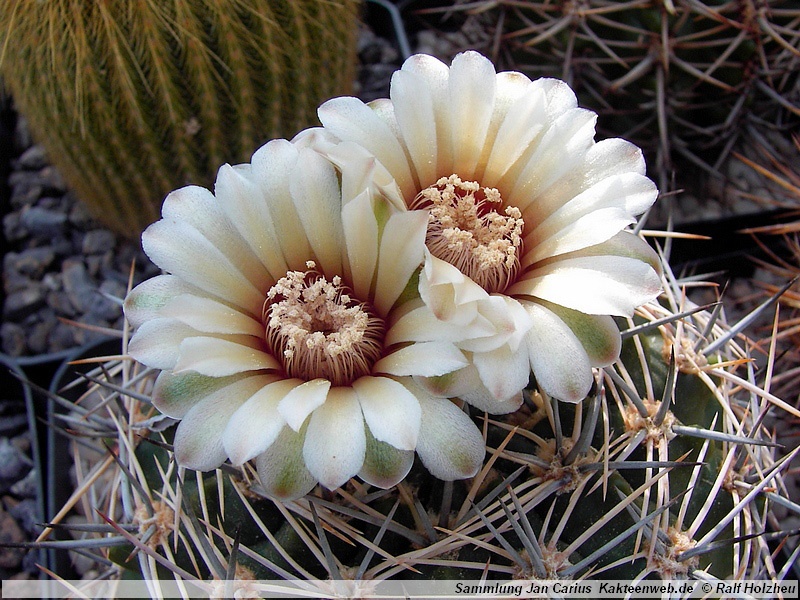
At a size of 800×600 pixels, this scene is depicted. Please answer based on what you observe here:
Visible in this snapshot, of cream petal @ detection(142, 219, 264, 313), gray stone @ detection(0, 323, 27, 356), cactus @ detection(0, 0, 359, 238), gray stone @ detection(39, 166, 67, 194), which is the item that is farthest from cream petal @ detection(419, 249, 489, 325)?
gray stone @ detection(39, 166, 67, 194)

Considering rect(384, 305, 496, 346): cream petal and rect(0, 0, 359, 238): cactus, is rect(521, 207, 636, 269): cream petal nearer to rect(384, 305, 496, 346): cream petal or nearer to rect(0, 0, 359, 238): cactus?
rect(384, 305, 496, 346): cream petal

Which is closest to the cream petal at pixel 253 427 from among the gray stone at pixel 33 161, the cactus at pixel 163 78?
the cactus at pixel 163 78

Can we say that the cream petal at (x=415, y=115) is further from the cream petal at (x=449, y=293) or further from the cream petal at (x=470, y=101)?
the cream petal at (x=449, y=293)

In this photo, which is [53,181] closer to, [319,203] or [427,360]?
[319,203]

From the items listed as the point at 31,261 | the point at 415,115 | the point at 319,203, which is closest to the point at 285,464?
the point at 319,203

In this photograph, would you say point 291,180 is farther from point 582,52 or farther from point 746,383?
point 582,52
